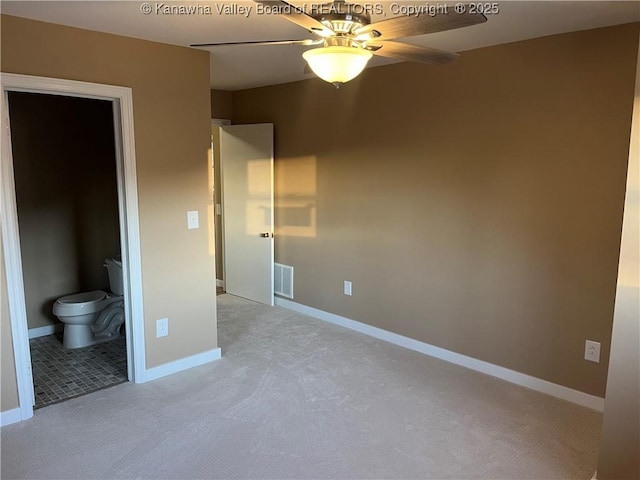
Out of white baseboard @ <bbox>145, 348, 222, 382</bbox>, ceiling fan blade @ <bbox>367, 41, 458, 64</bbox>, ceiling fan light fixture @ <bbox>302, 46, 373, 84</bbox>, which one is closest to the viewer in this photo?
ceiling fan light fixture @ <bbox>302, 46, 373, 84</bbox>

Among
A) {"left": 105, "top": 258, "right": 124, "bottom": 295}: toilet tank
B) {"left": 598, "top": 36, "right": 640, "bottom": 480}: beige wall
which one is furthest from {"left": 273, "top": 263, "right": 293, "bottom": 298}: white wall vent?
{"left": 598, "top": 36, "right": 640, "bottom": 480}: beige wall

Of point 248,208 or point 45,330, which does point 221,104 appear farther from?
point 45,330

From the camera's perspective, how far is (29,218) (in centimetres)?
421

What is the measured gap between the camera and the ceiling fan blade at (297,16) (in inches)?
61.0

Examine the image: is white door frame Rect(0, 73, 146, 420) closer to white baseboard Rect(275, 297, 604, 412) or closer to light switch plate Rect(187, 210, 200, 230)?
light switch plate Rect(187, 210, 200, 230)

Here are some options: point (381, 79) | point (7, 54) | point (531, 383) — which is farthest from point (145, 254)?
point (531, 383)

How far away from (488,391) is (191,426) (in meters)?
1.96

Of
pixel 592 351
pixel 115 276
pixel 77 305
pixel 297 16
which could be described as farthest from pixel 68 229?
pixel 592 351

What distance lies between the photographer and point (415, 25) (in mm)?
1688

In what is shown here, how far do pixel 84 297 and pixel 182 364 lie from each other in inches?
47.6

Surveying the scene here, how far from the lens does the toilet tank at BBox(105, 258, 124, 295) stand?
4.15 m

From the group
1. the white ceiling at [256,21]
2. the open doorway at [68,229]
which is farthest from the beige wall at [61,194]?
the white ceiling at [256,21]

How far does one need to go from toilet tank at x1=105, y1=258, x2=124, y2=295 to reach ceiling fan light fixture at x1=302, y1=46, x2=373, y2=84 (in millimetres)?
2997

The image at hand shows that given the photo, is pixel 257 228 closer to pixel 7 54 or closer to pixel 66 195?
pixel 66 195
